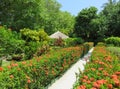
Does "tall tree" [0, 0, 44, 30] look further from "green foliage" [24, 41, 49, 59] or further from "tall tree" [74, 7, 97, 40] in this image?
"green foliage" [24, 41, 49, 59]

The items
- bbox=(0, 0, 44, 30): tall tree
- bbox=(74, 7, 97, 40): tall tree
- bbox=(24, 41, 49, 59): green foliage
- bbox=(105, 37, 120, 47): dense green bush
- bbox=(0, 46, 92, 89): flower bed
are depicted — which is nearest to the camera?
bbox=(0, 46, 92, 89): flower bed

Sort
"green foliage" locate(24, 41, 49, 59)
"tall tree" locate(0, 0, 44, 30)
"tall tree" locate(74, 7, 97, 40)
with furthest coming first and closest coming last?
"tall tree" locate(74, 7, 97, 40)
"tall tree" locate(0, 0, 44, 30)
"green foliage" locate(24, 41, 49, 59)

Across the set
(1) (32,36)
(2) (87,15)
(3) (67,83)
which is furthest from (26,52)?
(2) (87,15)

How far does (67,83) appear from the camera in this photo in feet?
45.6

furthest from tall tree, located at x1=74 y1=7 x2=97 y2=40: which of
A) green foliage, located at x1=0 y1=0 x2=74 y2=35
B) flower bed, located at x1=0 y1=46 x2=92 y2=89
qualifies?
flower bed, located at x1=0 y1=46 x2=92 y2=89

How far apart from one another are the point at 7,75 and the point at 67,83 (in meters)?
6.52

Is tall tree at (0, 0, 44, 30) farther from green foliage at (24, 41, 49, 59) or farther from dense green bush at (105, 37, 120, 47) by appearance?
green foliage at (24, 41, 49, 59)

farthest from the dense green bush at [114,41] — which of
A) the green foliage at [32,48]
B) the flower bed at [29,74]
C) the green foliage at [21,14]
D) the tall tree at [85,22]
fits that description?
the flower bed at [29,74]

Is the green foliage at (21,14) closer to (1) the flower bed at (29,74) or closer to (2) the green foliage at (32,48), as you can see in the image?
(2) the green foliage at (32,48)

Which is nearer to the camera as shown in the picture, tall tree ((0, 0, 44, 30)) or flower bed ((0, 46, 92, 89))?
flower bed ((0, 46, 92, 89))

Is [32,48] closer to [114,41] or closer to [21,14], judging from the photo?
[114,41]

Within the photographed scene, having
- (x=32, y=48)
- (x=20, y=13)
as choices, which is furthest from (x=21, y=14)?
(x=32, y=48)

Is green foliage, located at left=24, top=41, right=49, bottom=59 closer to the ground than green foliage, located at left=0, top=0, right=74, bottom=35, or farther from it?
closer to the ground

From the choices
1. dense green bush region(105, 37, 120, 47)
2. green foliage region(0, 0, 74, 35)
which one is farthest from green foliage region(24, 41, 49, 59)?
green foliage region(0, 0, 74, 35)
